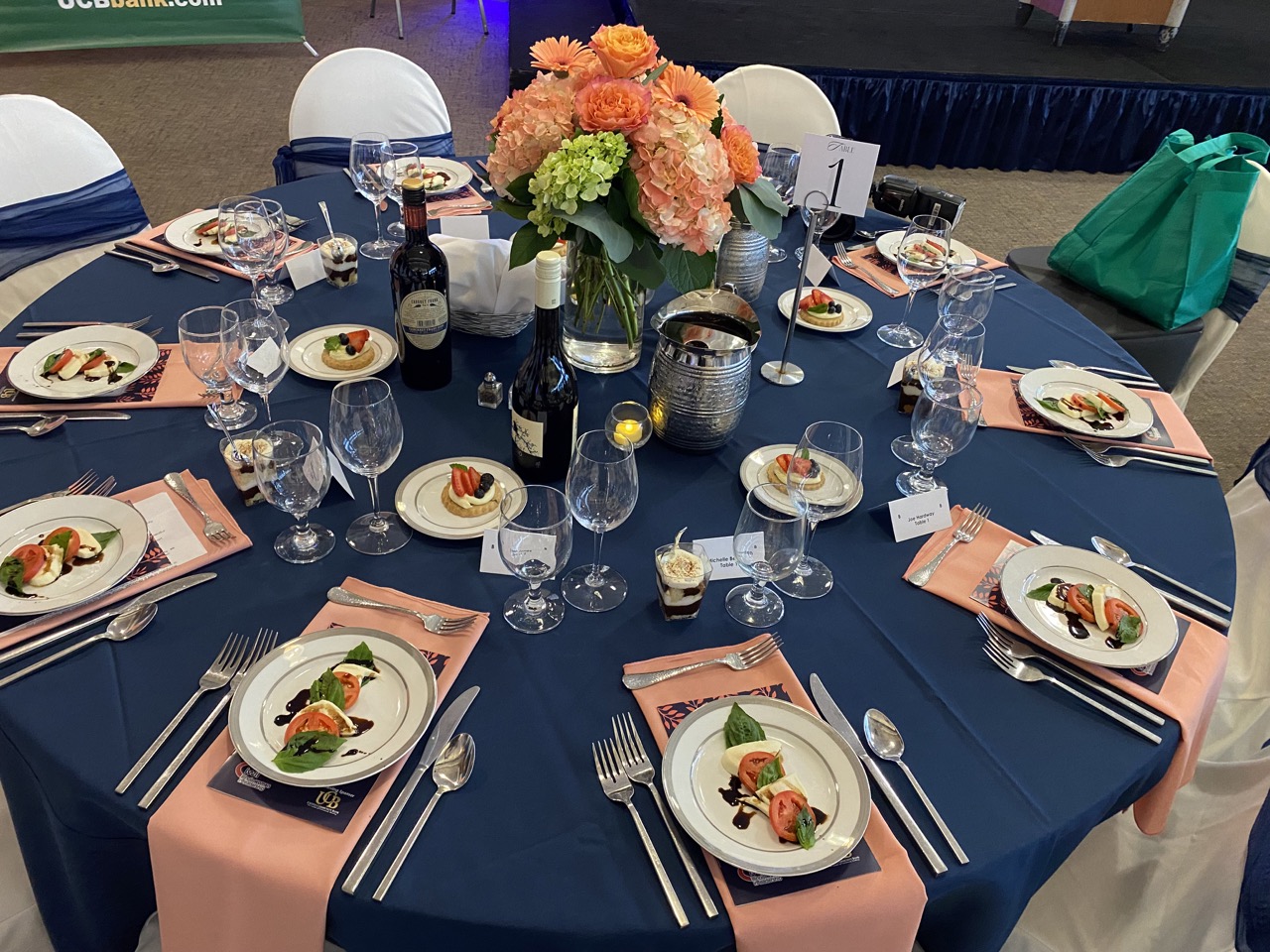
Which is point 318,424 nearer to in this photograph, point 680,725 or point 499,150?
point 499,150

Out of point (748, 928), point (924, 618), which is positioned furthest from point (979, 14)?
point (748, 928)

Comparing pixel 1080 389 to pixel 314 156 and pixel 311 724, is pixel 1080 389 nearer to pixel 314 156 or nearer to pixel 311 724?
pixel 311 724

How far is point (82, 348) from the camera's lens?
1.59m

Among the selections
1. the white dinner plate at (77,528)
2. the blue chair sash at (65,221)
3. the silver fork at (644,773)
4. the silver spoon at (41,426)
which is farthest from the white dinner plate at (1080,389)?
the blue chair sash at (65,221)

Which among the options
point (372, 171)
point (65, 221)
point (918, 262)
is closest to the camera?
point (918, 262)

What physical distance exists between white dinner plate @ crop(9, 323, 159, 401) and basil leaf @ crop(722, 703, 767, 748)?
1148 mm

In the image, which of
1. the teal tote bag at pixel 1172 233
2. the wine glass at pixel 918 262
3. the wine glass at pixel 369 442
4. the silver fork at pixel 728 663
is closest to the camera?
the silver fork at pixel 728 663

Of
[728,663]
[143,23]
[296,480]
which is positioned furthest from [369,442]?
[143,23]

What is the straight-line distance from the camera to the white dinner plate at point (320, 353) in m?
1.59

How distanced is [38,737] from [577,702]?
601mm

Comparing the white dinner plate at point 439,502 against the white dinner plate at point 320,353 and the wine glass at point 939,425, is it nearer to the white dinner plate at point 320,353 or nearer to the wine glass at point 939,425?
the white dinner plate at point 320,353

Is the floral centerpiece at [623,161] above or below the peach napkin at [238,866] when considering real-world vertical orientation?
above

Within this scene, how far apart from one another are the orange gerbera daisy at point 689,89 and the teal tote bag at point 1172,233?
177 centimetres

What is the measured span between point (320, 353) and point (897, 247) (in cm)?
132
